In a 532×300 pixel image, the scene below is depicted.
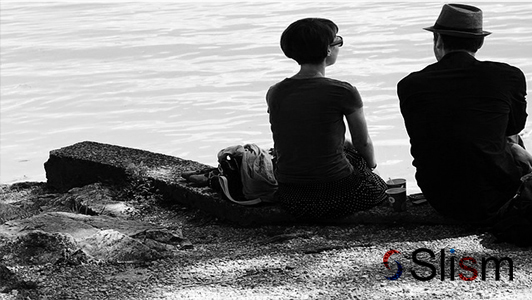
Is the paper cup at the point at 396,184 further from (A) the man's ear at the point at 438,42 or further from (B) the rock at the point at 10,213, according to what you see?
(B) the rock at the point at 10,213

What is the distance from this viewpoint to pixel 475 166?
475 centimetres

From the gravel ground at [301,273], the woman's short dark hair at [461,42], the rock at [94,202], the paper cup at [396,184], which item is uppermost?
the woman's short dark hair at [461,42]

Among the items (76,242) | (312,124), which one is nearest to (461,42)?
(312,124)

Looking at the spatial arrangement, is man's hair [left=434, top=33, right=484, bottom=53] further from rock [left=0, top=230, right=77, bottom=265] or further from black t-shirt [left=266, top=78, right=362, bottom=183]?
rock [left=0, top=230, right=77, bottom=265]

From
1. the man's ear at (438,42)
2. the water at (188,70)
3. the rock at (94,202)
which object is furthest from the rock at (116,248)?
the water at (188,70)

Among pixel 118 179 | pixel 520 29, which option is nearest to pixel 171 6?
pixel 520 29

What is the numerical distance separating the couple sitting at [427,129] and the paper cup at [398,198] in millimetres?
97

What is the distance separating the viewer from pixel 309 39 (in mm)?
5020

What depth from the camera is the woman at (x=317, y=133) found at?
5066 millimetres

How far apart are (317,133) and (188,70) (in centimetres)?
1063

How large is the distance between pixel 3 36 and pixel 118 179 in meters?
15.3

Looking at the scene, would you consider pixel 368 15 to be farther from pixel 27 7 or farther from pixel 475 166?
pixel 475 166

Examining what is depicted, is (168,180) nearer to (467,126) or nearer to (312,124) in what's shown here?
(312,124)

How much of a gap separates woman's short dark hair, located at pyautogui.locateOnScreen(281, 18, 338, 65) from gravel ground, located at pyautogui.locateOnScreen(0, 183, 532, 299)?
Answer: 1.03 m
